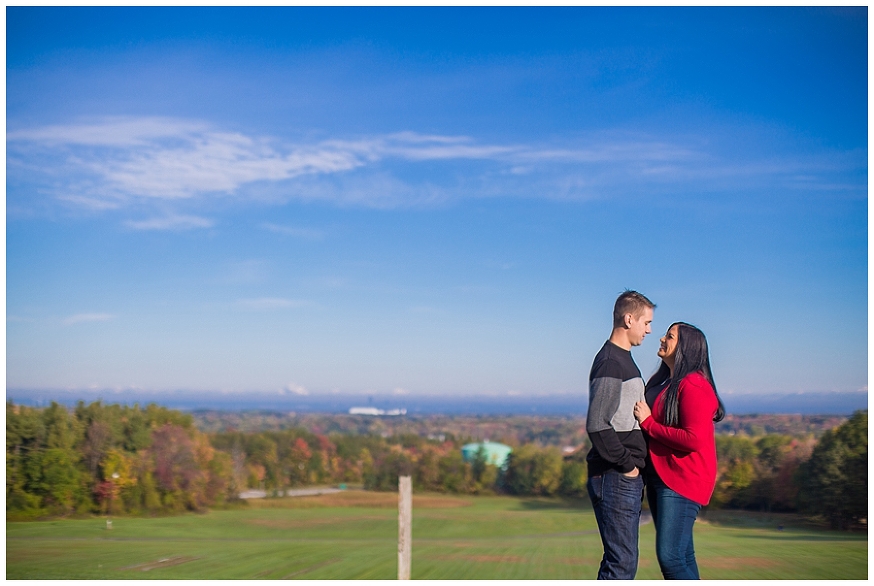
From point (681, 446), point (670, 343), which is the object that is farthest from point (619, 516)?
point (670, 343)

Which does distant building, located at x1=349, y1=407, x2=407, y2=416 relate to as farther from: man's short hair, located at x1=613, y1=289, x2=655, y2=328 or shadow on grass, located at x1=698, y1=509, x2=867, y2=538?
man's short hair, located at x1=613, y1=289, x2=655, y2=328

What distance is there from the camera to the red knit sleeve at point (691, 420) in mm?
2619

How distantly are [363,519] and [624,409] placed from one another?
1099cm

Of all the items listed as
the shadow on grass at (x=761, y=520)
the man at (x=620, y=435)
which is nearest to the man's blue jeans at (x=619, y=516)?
the man at (x=620, y=435)

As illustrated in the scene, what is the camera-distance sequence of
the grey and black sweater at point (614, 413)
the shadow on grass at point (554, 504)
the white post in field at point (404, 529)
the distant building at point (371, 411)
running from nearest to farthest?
the grey and black sweater at point (614, 413)
the white post in field at point (404, 529)
the shadow on grass at point (554, 504)
the distant building at point (371, 411)

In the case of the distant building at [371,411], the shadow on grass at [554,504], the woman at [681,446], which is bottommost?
the shadow on grass at [554,504]

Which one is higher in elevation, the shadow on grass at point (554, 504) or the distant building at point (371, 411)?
the distant building at point (371, 411)

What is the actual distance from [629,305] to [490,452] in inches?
503

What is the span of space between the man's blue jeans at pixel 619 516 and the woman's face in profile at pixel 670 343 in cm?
45

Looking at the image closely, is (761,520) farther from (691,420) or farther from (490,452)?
(691,420)

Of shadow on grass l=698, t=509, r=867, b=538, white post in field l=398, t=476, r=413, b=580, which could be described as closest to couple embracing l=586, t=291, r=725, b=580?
white post in field l=398, t=476, r=413, b=580

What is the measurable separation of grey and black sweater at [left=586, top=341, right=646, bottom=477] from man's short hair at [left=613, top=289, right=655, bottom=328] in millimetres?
91

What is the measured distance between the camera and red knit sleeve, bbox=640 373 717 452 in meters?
2.62

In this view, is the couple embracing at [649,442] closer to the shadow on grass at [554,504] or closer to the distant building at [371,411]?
the shadow on grass at [554,504]
